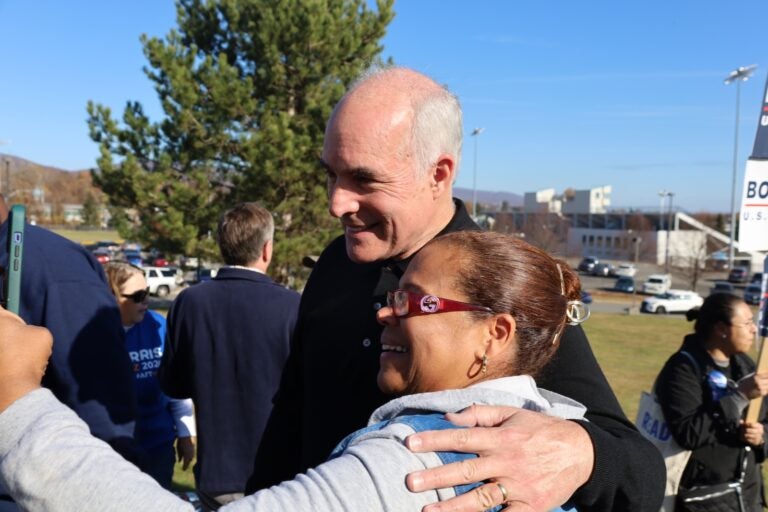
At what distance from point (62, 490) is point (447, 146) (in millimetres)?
1381

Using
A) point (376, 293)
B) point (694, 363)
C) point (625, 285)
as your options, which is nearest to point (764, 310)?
point (694, 363)

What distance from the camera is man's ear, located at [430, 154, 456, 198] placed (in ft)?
6.42

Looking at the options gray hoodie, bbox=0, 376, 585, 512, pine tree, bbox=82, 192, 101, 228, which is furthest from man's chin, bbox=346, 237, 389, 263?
pine tree, bbox=82, 192, 101, 228

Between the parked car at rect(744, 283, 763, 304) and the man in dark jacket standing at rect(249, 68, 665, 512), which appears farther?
the parked car at rect(744, 283, 763, 304)

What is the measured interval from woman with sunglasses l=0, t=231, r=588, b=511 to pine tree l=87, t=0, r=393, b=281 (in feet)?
48.2

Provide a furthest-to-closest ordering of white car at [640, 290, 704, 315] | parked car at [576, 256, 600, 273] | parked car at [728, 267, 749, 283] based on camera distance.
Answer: parked car at [576, 256, 600, 273], parked car at [728, 267, 749, 283], white car at [640, 290, 704, 315]

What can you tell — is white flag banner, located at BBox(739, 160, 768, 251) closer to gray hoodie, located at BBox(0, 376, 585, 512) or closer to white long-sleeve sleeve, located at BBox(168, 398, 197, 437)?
gray hoodie, located at BBox(0, 376, 585, 512)

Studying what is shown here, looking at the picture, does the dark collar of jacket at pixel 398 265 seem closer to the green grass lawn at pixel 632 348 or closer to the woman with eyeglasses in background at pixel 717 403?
the woman with eyeglasses in background at pixel 717 403

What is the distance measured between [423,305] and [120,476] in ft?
2.33

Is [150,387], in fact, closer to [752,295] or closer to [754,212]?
[754,212]

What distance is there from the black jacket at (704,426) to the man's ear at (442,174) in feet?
8.65

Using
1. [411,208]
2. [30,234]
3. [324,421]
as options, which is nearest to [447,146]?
[411,208]

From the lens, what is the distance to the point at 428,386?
4.78 feet

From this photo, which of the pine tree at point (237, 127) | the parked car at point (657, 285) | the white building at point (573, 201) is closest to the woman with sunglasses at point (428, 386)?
the pine tree at point (237, 127)
